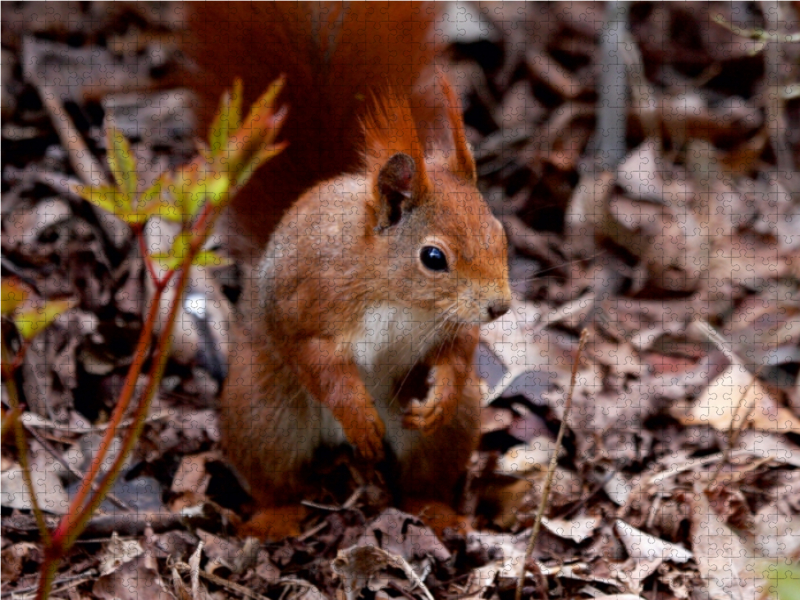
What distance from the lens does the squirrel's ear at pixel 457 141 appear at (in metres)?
2.48

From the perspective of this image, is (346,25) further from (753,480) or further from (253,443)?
(753,480)

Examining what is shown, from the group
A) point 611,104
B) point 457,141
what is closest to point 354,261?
point 457,141

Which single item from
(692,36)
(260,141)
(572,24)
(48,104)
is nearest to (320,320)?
(260,141)

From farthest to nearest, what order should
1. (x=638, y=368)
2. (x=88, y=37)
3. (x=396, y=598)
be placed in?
1. (x=88, y=37)
2. (x=638, y=368)
3. (x=396, y=598)

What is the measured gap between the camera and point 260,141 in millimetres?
1115

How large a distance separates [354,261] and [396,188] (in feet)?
0.78

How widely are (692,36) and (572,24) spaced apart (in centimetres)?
75

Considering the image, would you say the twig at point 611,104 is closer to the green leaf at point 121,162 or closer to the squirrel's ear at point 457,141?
the squirrel's ear at point 457,141

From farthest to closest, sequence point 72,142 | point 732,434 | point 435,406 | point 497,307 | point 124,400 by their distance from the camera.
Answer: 1. point 72,142
2. point 732,434
3. point 435,406
4. point 497,307
5. point 124,400

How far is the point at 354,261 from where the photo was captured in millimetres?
2559

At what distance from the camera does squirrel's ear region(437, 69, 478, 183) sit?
8.14 feet

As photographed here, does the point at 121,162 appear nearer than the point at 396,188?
Yes

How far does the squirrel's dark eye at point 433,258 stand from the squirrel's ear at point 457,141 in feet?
1.02

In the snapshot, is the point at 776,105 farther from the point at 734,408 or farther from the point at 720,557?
the point at 720,557
